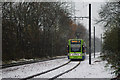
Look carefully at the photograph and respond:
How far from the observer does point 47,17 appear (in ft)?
146

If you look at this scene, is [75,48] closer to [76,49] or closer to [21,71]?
[76,49]

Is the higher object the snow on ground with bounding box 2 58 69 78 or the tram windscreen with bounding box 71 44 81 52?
the tram windscreen with bounding box 71 44 81 52

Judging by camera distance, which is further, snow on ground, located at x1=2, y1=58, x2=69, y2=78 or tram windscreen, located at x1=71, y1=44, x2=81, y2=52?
tram windscreen, located at x1=71, y1=44, x2=81, y2=52

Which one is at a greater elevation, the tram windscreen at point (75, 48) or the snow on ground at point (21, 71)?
the tram windscreen at point (75, 48)

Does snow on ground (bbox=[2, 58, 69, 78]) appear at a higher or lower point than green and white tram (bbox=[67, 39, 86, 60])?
lower

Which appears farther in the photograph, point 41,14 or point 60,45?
point 60,45

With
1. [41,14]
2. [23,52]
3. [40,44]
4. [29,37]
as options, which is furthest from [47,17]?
[23,52]

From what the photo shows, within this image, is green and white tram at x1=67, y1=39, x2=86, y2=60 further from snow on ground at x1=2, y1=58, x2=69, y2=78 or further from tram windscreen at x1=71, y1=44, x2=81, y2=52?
snow on ground at x1=2, y1=58, x2=69, y2=78

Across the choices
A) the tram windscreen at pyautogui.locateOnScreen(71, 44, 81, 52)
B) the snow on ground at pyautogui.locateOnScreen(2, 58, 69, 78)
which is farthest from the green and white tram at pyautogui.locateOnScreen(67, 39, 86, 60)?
the snow on ground at pyautogui.locateOnScreen(2, 58, 69, 78)

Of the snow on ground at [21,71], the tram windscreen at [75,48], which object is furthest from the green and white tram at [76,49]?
the snow on ground at [21,71]

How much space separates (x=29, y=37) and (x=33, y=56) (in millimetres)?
3507

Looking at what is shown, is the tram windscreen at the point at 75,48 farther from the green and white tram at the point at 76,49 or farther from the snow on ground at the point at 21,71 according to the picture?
the snow on ground at the point at 21,71

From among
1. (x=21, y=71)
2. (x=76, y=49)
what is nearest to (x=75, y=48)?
(x=76, y=49)

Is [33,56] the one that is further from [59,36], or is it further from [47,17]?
[59,36]
